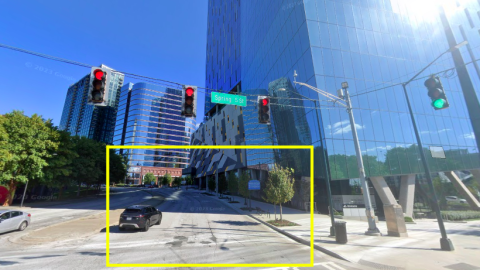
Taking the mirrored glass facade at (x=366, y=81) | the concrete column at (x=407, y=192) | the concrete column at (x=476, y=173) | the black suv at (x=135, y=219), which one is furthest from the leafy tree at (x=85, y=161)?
the concrete column at (x=476, y=173)

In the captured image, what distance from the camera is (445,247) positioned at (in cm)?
958

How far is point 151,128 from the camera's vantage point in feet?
417

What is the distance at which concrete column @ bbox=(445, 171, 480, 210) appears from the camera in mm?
27078

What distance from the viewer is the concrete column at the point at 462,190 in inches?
1066

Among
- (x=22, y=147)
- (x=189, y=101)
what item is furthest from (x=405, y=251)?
(x=22, y=147)

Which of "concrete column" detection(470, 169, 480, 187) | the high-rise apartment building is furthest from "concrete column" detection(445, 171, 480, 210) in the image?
"concrete column" detection(470, 169, 480, 187)

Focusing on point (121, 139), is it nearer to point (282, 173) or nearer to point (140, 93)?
point (140, 93)

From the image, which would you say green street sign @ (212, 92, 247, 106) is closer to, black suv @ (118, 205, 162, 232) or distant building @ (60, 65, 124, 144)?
black suv @ (118, 205, 162, 232)

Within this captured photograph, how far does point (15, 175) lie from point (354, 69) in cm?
4562

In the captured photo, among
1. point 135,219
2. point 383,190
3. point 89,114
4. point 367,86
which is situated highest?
point 89,114

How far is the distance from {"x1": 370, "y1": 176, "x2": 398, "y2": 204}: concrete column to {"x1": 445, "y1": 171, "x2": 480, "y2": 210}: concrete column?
12.9 m

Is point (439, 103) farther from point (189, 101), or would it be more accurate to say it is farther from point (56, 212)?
point (56, 212)

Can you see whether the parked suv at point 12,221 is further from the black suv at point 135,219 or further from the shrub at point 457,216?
the shrub at point 457,216

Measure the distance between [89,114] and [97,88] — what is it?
627 feet
